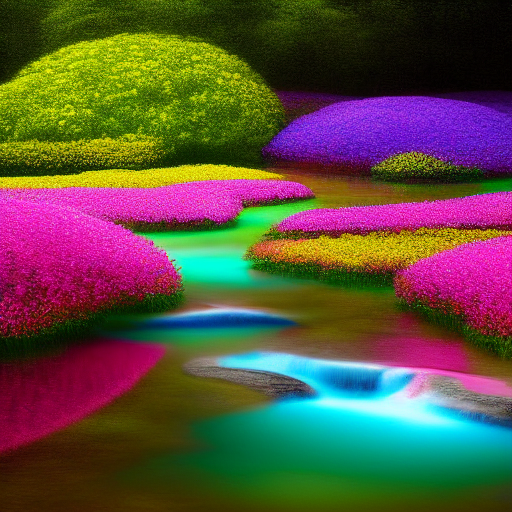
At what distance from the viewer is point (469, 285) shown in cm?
853

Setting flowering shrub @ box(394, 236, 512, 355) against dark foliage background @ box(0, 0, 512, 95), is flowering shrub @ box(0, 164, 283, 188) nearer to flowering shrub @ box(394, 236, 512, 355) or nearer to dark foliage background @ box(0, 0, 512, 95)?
flowering shrub @ box(394, 236, 512, 355)

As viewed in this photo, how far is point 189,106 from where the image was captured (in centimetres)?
2430

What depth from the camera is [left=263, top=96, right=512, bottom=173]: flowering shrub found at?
22.2 metres

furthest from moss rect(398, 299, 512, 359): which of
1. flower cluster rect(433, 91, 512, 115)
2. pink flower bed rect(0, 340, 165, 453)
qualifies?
flower cluster rect(433, 91, 512, 115)

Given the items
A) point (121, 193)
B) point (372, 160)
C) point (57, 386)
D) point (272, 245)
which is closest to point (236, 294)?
point (272, 245)

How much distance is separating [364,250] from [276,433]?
215 inches

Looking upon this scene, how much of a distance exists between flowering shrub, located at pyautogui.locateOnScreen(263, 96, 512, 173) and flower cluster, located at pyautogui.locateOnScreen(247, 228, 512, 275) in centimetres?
928

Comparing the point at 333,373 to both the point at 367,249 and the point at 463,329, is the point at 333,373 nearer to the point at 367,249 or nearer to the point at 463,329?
the point at 463,329

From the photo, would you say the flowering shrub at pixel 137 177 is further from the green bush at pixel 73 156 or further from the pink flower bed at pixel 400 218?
the pink flower bed at pixel 400 218

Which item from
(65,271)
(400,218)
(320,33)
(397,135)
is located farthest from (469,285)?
(320,33)

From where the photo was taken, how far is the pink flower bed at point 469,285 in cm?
789

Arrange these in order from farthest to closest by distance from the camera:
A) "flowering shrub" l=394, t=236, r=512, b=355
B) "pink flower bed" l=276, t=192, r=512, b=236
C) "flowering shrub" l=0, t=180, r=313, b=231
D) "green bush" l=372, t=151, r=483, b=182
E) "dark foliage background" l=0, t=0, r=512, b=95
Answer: "dark foliage background" l=0, t=0, r=512, b=95, "green bush" l=372, t=151, r=483, b=182, "flowering shrub" l=0, t=180, r=313, b=231, "pink flower bed" l=276, t=192, r=512, b=236, "flowering shrub" l=394, t=236, r=512, b=355

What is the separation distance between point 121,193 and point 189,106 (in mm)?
8709

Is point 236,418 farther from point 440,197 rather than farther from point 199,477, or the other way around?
point 440,197
